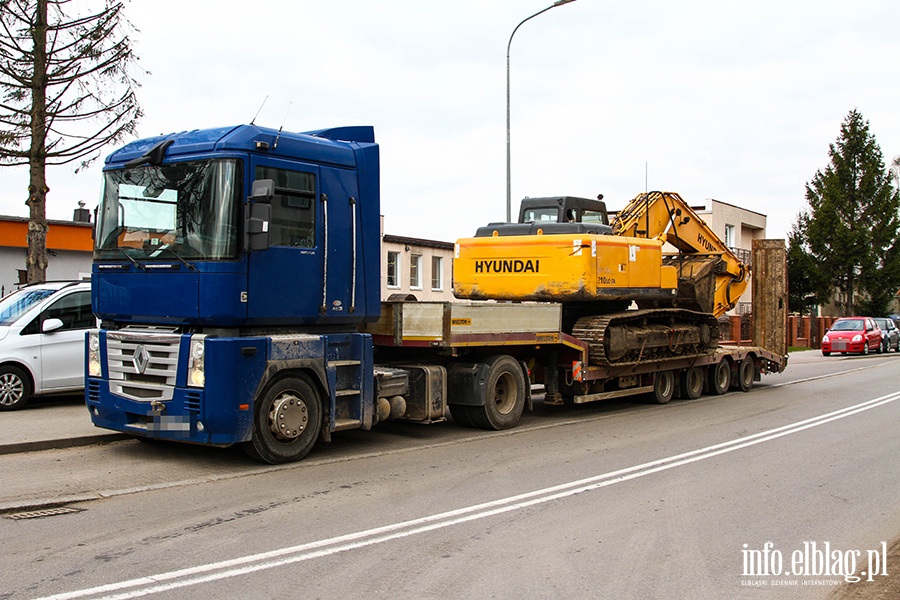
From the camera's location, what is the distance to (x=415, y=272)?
36.5m

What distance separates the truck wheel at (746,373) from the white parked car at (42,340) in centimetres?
1300

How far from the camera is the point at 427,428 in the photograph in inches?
487

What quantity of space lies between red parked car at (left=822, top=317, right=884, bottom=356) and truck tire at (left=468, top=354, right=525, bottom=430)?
28661 mm

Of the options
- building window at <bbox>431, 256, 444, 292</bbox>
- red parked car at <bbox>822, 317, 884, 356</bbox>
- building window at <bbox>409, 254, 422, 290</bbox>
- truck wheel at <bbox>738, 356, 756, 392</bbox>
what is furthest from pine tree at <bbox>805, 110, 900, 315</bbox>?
truck wheel at <bbox>738, 356, 756, 392</bbox>

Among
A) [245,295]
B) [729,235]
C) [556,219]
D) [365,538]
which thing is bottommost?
[365,538]

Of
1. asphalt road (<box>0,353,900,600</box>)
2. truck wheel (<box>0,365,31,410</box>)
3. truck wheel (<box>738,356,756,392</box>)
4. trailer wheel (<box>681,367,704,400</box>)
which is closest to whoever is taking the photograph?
asphalt road (<box>0,353,900,600</box>)

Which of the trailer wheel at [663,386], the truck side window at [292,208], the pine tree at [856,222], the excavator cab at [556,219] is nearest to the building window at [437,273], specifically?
the trailer wheel at [663,386]

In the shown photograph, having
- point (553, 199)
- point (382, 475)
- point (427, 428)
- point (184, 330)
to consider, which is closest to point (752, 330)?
point (553, 199)

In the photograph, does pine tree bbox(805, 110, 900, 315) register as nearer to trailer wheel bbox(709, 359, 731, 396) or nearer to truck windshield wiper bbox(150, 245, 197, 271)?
trailer wheel bbox(709, 359, 731, 396)

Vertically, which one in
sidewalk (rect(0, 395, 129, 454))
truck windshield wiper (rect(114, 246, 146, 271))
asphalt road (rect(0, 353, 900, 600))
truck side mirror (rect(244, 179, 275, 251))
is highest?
truck side mirror (rect(244, 179, 275, 251))

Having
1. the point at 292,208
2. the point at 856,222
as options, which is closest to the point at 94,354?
the point at 292,208

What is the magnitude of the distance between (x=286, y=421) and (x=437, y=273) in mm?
28560

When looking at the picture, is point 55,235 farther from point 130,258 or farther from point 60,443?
point 130,258

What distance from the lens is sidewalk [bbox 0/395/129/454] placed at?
384 inches
